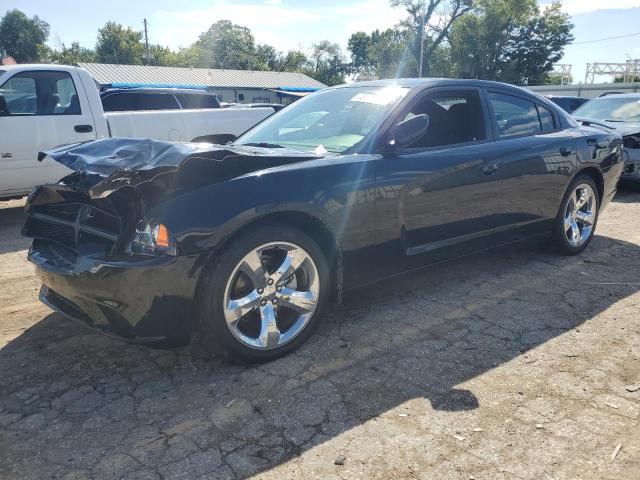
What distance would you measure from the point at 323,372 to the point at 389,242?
984 mm

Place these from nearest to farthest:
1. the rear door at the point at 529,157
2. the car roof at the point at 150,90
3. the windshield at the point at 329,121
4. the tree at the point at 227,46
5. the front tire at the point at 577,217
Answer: the windshield at the point at 329,121, the rear door at the point at 529,157, the front tire at the point at 577,217, the car roof at the point at 150,90, the tree at the point at 227,46

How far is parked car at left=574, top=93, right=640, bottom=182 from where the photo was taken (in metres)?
8.09

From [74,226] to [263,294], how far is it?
1.13 metres

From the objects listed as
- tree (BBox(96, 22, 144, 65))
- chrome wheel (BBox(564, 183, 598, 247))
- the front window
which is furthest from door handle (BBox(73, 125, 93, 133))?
tree (BBox(96, 22, 144, 65))

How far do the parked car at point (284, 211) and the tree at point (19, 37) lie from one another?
279 feet

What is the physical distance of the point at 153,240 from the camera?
256cm

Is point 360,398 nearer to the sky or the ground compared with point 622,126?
nearer to the ground

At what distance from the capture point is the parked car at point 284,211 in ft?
8.57

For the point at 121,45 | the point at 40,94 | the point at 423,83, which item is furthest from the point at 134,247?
the point at 121,45

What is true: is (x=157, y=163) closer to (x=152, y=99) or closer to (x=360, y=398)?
(x=360, y=398)

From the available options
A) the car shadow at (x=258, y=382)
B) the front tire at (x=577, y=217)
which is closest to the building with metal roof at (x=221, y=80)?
the front tire at (x=577, y=217)

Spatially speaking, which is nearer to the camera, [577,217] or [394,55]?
[577,217]

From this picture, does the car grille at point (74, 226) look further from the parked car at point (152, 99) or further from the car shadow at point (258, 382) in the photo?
the parked car at point (152, 99)

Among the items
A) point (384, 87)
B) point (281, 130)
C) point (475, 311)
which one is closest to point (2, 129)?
point (281, 130)
